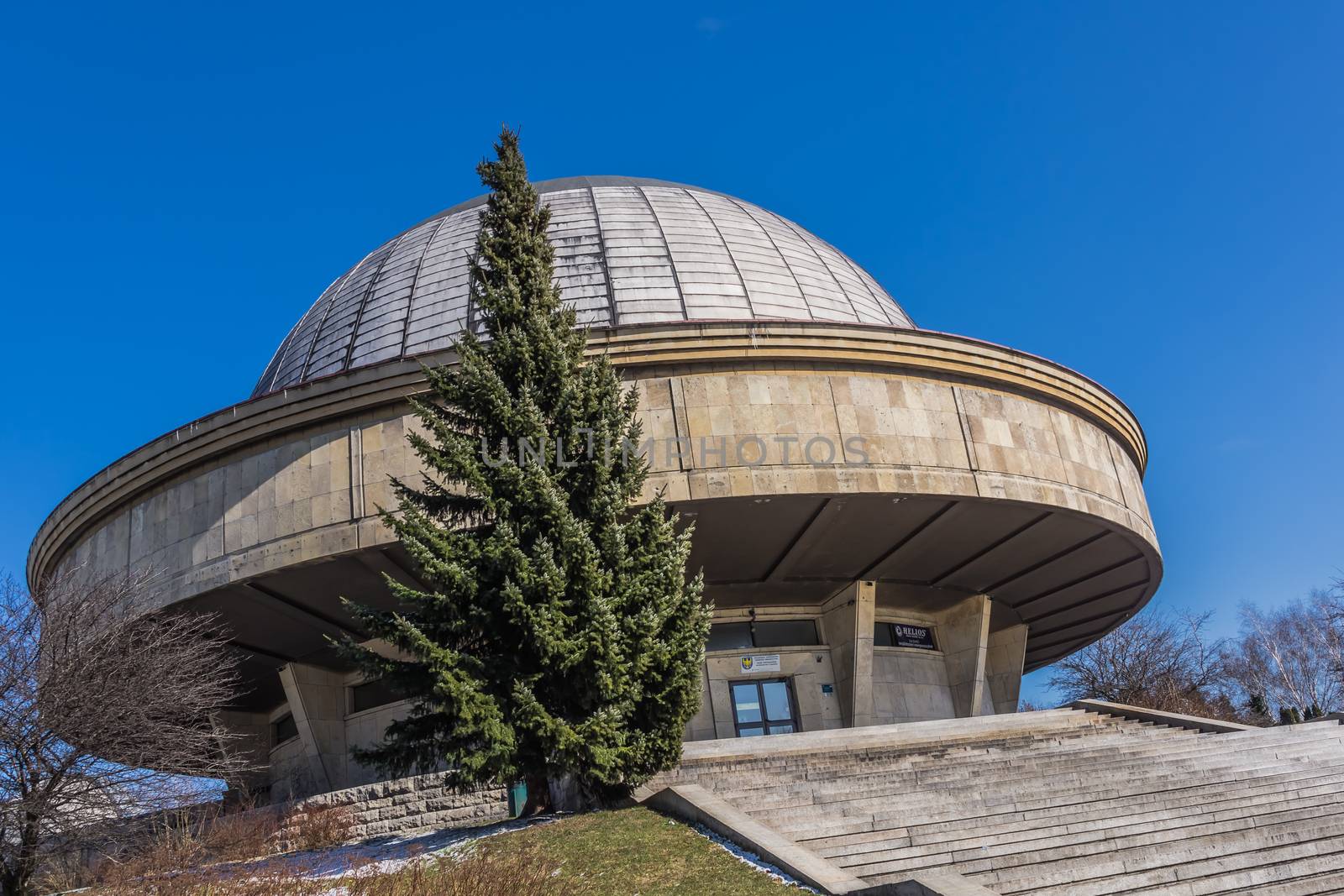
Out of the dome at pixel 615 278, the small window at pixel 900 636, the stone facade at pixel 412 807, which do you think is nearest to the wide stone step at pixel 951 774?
the stone facade at pixel 412 807

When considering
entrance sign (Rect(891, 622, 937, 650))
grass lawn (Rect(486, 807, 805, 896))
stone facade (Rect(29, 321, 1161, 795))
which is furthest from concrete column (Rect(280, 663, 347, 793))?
grass lawn (Rect(486, 807, 805, 896))

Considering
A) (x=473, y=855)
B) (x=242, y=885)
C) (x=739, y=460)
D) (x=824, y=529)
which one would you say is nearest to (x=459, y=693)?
(x=473, y=855)

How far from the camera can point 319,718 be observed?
83.7 feet

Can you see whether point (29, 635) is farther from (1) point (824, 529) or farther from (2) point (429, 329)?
(1) point (824, 529)

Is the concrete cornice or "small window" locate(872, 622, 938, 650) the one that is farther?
"small window" locate(872, 622, 938, 650)

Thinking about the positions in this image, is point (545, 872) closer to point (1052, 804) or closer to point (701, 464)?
point (1052, 804)

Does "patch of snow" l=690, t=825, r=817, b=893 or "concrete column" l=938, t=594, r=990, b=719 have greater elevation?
"concrete column" l=938, t=594, r=990, b=719

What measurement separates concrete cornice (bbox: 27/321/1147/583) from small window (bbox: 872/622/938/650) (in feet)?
22.5

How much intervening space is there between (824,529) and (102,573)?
1519 cm

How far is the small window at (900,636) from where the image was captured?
25.7 m

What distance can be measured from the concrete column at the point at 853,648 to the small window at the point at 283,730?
46.5 feet

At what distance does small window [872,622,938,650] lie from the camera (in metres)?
25.7

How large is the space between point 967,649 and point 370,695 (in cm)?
1478

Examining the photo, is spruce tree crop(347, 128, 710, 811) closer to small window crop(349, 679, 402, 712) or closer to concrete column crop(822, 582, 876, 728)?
concrete column crop(822, 582, 876, 728)
